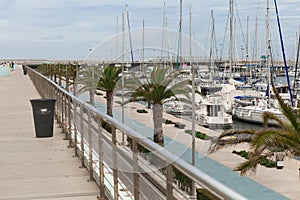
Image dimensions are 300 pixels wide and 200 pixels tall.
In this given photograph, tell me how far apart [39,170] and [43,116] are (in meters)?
3.35

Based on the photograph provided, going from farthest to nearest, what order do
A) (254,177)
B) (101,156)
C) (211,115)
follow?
(211,115)
(254,177)
(101,156)

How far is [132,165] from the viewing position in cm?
466

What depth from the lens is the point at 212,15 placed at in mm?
65312

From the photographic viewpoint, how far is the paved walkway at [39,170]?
6.46m

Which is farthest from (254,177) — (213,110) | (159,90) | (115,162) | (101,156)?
(213,110)

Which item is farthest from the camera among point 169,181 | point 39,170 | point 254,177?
point 254,177

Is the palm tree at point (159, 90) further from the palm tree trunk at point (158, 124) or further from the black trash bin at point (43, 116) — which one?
the black trash bin at point (43, 116)

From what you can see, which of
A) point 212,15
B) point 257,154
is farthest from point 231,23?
point 257,154

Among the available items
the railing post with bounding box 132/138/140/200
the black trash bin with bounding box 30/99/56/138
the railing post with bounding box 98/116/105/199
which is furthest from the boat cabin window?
the railing post with bounding box 132/138/140/200

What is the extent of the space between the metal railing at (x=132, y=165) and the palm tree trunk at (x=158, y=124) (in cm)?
777

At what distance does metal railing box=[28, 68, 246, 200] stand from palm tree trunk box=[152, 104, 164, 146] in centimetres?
777

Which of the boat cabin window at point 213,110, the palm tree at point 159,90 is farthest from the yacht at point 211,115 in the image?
the palm tree at point 159,90

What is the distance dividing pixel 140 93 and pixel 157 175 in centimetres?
1376

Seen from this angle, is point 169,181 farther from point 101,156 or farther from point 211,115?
point 211,115
